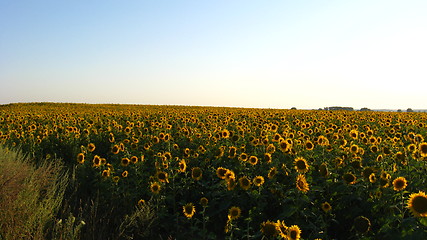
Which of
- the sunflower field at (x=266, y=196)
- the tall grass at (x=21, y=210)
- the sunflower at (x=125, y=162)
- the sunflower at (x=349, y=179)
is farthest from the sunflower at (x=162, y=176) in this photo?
the sunflower at (x=349, y=179)

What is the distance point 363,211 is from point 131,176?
4.26m

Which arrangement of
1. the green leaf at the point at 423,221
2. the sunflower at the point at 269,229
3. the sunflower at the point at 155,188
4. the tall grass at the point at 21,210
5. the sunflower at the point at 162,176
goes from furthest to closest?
the sunflower at the point at 162,176, the sunflower at the point at 155,188, the tall grass at the point at 21,210, the sunflower at the point at 269,229, the green leaf at the point at 423,221

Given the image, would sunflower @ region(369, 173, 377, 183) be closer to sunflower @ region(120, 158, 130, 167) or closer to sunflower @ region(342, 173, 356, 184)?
sunflower @ region(342, 173, 356, 184)

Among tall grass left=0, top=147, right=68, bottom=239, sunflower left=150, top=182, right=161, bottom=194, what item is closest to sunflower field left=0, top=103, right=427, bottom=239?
sunflower left=150, top=182, right=161, bottom=194

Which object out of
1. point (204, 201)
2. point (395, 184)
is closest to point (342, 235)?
point (395, 184)

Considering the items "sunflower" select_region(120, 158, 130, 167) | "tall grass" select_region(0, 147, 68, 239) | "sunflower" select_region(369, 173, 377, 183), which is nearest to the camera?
"tall grass" select_region(0, 147, 68, 239)

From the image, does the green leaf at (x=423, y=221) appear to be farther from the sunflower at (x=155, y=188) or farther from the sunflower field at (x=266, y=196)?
the sunflower at (x=155, y=188)

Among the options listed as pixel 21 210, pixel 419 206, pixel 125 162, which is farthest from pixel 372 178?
pixel 21 210

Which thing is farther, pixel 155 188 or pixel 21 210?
pixel 155 188

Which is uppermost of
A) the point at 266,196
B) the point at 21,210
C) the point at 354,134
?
the point at 354,134

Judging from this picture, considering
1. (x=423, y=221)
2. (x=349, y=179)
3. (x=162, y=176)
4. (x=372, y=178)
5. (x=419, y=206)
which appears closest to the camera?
(x=423, y=221)

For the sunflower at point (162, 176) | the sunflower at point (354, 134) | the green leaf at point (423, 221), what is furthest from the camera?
the sunflower at point (354, 134)

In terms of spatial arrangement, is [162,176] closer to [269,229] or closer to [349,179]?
[269,229]

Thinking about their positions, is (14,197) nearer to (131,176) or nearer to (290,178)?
(131,176)
